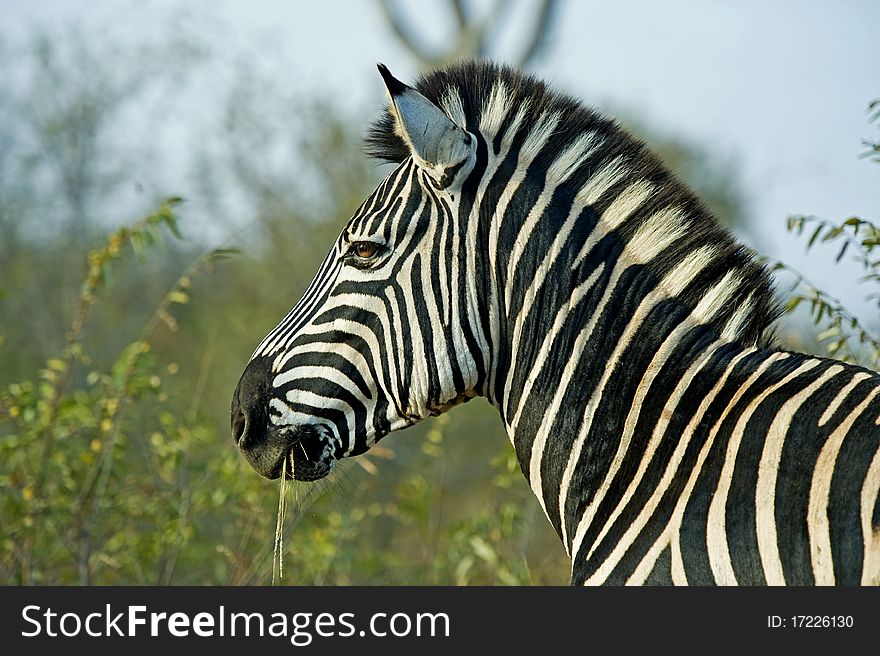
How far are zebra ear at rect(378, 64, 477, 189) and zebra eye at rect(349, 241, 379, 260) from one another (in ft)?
1.02

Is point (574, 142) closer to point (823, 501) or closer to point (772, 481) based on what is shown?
point (772, 481)

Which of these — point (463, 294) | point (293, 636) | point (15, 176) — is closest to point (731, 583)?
point (463, 294)

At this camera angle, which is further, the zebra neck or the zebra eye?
the zebra eye

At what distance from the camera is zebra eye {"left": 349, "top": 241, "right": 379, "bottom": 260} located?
3.37 meters

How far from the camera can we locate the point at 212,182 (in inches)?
679

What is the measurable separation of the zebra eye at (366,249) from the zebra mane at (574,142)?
43cm

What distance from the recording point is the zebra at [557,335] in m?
2.82

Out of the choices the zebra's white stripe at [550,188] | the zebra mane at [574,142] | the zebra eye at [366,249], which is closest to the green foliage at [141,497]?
the zebra eye at [366,249]

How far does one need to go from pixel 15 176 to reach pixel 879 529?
15.1 m

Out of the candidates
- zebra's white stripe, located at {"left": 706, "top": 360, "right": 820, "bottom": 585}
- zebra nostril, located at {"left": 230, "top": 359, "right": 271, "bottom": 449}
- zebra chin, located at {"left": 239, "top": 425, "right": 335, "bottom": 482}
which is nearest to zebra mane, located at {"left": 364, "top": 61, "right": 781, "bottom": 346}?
zebra's white stripe, located at {"left": 706, "top": 360, "right": 820, "bottom": 585}

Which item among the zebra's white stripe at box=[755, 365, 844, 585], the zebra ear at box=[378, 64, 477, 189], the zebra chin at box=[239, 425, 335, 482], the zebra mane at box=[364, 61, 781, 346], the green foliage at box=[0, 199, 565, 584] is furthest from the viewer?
the green foliage at box=[0, 199, 565, 584]

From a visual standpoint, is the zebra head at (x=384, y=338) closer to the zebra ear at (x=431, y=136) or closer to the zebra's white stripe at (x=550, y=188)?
the zebra ear at (x=431, y=136)

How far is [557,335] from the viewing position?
3.17 m

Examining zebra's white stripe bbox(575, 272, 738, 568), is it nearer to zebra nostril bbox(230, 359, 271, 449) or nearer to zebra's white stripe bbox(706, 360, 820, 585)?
zebra's white stripe bbox(706, 360, 820, 585)
